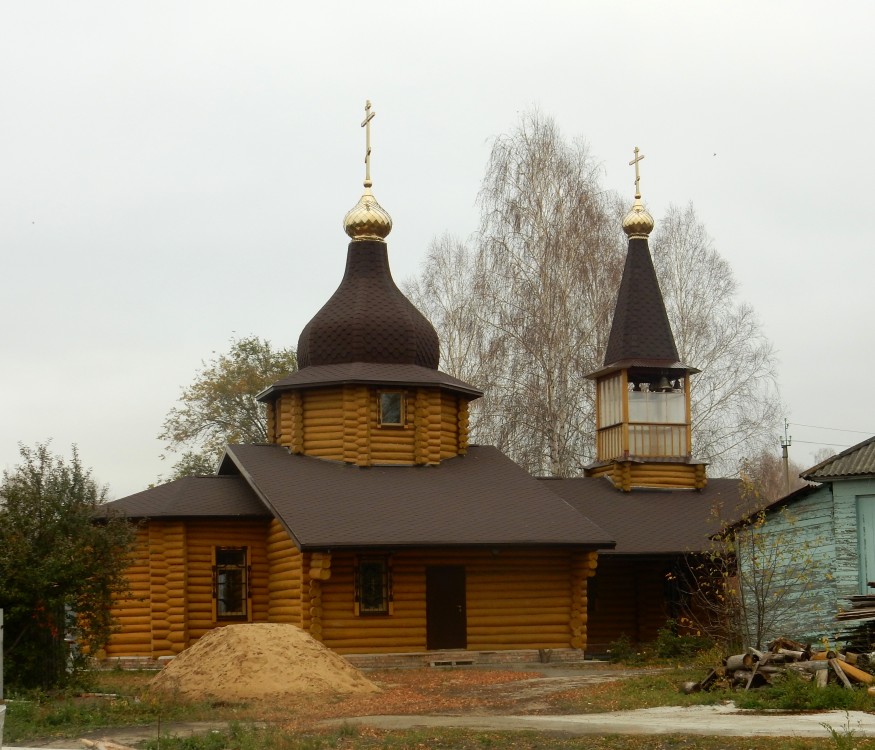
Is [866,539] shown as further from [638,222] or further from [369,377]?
[638,222]

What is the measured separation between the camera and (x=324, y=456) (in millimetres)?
28375

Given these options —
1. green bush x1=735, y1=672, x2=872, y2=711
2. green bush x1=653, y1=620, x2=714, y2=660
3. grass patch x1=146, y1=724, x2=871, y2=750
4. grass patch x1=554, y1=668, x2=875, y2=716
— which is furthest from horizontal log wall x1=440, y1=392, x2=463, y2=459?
Result: grass patch x1=146, y1=724, x2=871, y2=750

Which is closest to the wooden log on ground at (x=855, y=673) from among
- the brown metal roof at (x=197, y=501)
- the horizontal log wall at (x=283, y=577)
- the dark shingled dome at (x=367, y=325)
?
the horizontal log wall at (x=283, y=577)

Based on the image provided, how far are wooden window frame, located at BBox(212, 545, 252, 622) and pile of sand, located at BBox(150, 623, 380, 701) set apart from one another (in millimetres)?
5787

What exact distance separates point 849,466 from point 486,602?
8.14 m

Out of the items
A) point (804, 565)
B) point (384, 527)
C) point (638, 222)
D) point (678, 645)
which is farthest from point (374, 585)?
point (638, 222)

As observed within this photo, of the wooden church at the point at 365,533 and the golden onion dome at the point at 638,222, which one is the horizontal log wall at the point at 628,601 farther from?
the golden onion dome at the point at 638,222

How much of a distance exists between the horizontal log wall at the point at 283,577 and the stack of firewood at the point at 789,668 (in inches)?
380

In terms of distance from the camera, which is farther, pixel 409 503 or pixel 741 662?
pixel 409 503

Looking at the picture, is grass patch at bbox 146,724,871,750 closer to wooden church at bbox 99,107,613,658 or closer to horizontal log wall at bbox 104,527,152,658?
wooden church at bbox 99,107,613,658

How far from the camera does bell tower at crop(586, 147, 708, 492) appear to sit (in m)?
32.5

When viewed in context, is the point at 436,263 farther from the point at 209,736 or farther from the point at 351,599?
the point at 209,736

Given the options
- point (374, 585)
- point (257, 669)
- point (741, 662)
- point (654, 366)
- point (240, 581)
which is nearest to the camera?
point (741, 662)

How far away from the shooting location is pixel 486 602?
85.8 feet
